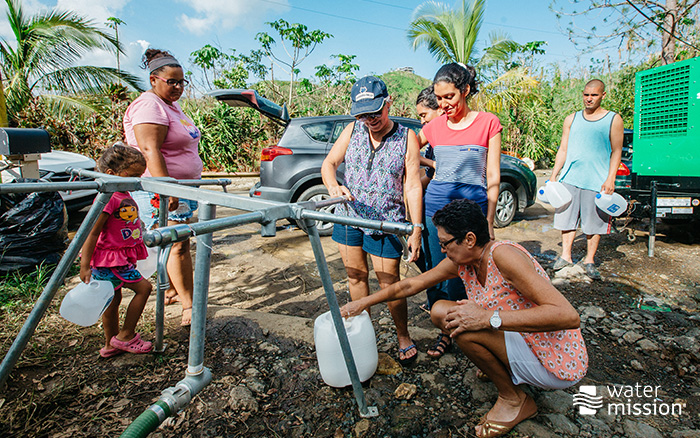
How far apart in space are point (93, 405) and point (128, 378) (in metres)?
0.22

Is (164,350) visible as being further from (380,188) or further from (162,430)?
(380,188)

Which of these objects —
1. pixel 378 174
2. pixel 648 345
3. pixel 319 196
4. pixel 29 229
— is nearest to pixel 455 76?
pixel 378 174

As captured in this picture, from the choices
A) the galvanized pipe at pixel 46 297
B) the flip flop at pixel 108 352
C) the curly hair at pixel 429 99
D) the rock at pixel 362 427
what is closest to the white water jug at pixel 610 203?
the curly hair at pixel 429 99

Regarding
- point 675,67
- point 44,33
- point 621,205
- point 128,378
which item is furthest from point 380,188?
point 44,33

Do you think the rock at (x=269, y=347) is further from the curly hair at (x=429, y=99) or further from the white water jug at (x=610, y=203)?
the white water jug at (x=610, y=203)

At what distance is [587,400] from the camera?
204cm

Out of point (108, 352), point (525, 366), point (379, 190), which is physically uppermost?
point (379, 190)

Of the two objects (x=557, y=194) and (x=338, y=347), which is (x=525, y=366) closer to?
(x=338, y=347)

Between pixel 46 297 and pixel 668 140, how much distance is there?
601 cm

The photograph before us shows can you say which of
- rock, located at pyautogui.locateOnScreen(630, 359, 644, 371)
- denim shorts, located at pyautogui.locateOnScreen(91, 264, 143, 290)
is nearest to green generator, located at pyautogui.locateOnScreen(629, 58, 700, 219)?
rock, located at pyautogui.locateOnScreen(630, 359, 644, 371)

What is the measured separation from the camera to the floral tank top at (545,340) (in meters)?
1.74

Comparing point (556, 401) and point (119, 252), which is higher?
point (119, 252)

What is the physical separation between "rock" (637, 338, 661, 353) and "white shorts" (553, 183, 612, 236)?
1.43 metres

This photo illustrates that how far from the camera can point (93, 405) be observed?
6.67 ft
